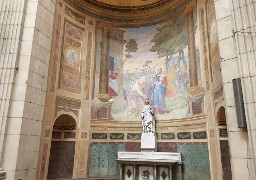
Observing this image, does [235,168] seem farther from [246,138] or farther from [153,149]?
[153,149]

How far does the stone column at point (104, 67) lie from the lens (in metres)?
10.0

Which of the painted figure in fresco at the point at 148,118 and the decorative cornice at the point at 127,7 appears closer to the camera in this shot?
the painted figure in fresco at the point at 148,118

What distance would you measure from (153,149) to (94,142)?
2516mm

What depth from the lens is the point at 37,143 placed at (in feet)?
21.5

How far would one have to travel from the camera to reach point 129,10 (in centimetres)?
1138

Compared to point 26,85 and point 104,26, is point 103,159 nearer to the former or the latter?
point 26,85

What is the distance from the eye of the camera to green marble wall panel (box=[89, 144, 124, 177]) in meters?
9.16

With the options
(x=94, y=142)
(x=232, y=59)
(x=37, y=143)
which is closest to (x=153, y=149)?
(x=94, y=142)

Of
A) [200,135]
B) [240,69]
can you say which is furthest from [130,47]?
[240,69]

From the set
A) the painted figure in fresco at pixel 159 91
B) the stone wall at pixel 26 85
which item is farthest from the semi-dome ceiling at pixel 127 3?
the stone wall at pixel 26 85

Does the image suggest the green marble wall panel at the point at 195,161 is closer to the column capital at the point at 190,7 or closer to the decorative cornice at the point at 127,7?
the column capital at the point at 190,7

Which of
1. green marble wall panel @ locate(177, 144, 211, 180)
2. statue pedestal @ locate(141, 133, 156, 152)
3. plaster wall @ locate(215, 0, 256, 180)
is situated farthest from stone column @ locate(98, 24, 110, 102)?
plaster wall @ locate(215, 0, 256, 180)

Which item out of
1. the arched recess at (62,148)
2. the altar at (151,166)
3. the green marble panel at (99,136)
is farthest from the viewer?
the green marble panel at (99,136)

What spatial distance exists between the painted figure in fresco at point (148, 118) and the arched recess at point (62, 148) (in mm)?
2851
